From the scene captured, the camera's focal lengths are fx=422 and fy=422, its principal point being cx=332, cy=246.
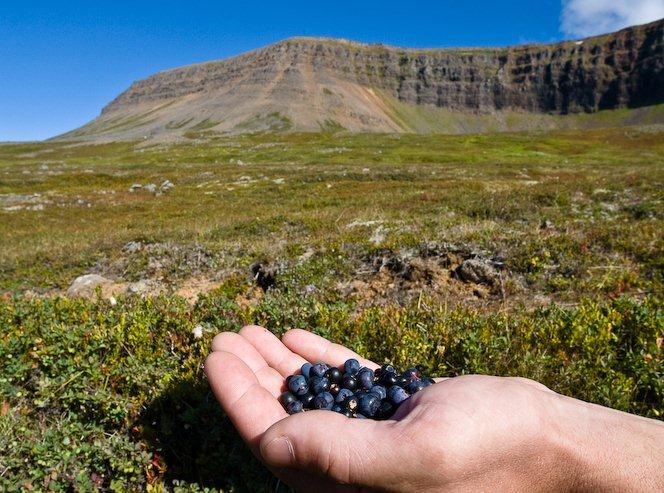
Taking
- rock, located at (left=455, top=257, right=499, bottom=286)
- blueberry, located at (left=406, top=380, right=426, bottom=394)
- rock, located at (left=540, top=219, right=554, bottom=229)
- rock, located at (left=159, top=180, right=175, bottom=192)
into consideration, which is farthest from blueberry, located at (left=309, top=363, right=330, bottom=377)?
rock, located at (left=159, top=180, right=175, bottom=192)

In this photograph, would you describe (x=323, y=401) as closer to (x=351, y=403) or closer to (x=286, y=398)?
(x=351, y=403)

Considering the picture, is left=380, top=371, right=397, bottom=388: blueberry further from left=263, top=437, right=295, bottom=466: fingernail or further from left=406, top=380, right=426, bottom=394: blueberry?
left=263, top=437, right=295, bottom=466: fingernail

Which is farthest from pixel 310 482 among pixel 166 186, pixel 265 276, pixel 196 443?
pixel 166 186

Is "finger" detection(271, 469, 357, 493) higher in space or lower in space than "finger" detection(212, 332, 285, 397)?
lower

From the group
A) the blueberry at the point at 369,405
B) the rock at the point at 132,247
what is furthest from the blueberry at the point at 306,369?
the rock at the point at 132,247

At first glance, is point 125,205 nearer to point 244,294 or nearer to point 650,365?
point 244,294

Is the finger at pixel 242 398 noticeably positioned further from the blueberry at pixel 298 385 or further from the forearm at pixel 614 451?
the forearm at pixel 614 451

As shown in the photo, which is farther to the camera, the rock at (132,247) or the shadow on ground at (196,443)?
the rock at (132,247)
